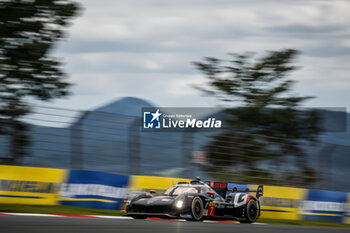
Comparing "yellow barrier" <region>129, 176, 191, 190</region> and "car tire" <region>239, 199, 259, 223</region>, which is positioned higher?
"yellow barrier" <region>129, 176, 191, 190</region>

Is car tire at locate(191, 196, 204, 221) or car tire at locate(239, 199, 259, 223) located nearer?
car tire at locate(191, 196, 204, 221)

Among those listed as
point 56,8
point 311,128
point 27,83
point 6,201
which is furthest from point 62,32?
point 311,128

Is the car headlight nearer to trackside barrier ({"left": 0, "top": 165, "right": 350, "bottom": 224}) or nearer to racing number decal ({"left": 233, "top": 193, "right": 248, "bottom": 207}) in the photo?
racing number decal ({"left": 233, "top": 193, "right": 248, "bottom": 207})

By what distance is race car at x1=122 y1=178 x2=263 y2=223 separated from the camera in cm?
1032

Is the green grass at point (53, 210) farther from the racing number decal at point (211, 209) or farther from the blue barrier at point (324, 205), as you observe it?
the blue barrier at point (324, 205)

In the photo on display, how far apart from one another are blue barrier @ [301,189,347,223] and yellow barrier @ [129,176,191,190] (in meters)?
4.07

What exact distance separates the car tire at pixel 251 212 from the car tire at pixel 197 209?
5.08ft

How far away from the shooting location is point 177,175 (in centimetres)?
1329

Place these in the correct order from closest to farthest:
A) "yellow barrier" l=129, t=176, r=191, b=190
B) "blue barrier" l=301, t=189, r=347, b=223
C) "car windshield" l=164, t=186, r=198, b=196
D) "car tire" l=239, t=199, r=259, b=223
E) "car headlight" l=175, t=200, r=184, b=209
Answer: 1. "car headlight" l=175, t=200, r=184, b=209
2. "car windshield" l=164, t=186, r=198, b=196
3. "car tire" l=239, t=199, r=259, b=223
4. "yellow barrier" l=129, t=176, r=191, b=190
5. "blue barrier" l=301, t=189, r=347, b=223

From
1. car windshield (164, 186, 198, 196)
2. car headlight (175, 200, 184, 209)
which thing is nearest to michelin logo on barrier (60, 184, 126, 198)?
car windshield (164, 186, 198, 196)

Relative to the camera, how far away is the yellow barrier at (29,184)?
10.3 meters

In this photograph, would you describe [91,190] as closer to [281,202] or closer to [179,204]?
[179,204]

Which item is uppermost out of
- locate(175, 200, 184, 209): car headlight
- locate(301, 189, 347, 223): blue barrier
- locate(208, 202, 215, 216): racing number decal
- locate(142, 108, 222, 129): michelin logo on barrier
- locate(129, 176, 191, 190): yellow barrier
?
locate(142, 108, 222, 129): michelin logo on barrier

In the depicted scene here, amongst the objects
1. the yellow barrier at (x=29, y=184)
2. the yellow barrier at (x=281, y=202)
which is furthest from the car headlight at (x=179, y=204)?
the yellow barrier at (x=281, y=202)
